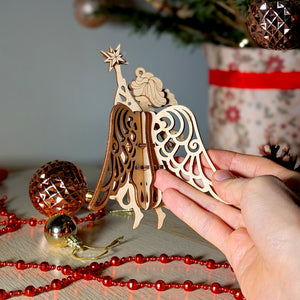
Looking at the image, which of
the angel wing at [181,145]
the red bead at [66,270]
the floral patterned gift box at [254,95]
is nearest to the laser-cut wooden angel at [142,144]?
the angel wing at [181,145]

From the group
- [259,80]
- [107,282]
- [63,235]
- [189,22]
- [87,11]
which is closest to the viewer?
[107,282]

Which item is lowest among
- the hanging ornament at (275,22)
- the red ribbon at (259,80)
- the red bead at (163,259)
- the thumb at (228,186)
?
the red bead at (163,259)

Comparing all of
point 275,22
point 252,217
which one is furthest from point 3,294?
point 275,22

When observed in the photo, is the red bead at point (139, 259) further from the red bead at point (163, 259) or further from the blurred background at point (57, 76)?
the blurred background at point (57, 76)

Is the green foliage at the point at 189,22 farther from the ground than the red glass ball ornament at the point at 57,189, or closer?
farther from the ground

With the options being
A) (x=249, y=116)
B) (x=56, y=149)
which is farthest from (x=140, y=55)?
(x=249, y=116)

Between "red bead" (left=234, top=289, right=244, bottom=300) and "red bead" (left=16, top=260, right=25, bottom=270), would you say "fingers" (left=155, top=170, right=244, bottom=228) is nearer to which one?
"red bead" (left=234, top=289, right=244, bottom=300)

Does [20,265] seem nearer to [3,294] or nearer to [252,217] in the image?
[3,294]

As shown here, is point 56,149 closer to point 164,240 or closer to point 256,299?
point 164,240
